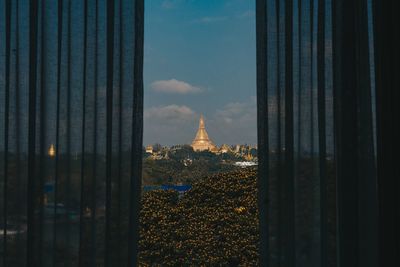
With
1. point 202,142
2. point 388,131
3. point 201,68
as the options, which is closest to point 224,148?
point 202,142

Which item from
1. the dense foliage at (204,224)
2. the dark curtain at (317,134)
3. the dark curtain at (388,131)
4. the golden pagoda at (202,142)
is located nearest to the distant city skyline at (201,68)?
the golden pagoda at (202,142)

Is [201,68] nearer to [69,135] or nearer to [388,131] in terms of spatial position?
[69,135]

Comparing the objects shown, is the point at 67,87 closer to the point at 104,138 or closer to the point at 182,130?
the point at 104,138

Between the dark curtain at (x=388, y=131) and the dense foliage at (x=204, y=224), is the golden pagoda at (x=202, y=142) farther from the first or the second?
the dark curtain at (x=388, y=131)

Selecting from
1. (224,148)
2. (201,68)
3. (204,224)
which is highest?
(201,68)

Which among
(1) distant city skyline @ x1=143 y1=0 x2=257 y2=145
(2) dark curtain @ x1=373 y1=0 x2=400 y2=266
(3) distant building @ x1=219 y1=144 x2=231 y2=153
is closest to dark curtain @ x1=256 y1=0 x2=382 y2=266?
(2) dark curtain @ x1=373 y1=0 x2=400 y2=266

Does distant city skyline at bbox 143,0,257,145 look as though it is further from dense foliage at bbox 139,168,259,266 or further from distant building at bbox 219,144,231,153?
dense foliage at bbox 139,168,259,266
